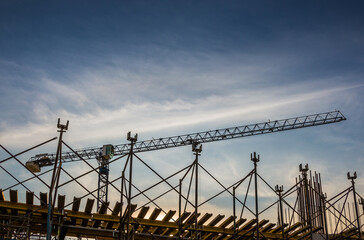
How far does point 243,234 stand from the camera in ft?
67.2

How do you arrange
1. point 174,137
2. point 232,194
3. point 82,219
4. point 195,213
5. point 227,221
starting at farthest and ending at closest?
1. point 174,137
2. point 232,194
3. point 227,221
4. point 195,213
5. point 82,219

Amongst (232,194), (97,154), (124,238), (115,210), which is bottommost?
(124,238)

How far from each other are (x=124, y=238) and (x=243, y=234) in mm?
6564

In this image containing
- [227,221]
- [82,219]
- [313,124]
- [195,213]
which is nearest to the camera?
[82,219]

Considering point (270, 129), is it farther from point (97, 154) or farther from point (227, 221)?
point (227, 221)

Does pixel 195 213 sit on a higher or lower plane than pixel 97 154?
lower

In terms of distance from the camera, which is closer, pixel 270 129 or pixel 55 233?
pixel 55 233

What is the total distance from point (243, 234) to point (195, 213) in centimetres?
373

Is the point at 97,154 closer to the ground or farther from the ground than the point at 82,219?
farther from the ground

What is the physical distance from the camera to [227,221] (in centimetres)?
1955

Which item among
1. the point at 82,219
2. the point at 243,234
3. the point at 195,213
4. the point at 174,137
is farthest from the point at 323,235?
the point at 174,137

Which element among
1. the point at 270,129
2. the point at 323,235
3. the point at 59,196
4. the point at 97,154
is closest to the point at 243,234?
the point at 323,235

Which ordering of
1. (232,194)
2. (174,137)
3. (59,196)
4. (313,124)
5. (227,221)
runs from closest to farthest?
(59,196)
(227,221)
(232,194)
(313,124)
(174,137)

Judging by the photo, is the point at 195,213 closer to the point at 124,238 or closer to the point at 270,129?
the point at 124,238
